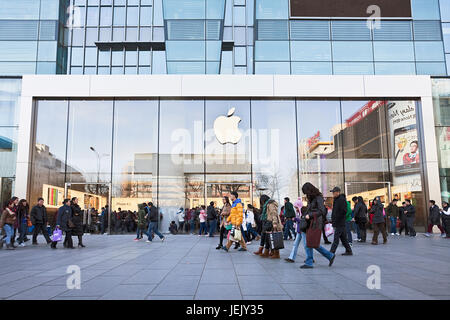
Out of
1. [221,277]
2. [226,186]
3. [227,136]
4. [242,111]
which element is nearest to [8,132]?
[227,136]

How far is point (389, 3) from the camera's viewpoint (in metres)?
22.0

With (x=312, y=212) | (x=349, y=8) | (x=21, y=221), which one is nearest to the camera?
(x=312, y=212)

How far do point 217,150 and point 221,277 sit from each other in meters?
13.8

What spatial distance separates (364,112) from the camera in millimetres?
20516

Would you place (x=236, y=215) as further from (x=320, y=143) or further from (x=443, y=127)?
(x=443, y=127)

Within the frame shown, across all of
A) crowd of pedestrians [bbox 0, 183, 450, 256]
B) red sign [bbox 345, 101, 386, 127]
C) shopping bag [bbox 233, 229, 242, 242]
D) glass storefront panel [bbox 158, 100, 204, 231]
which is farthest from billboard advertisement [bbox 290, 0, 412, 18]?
shopping bag [bbox 233, 229, 242, 242]

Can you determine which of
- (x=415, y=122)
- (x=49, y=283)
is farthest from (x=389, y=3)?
(x=49, y=283)

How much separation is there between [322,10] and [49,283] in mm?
21341

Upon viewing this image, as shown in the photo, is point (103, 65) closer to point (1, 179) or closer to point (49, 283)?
point (1, 179)

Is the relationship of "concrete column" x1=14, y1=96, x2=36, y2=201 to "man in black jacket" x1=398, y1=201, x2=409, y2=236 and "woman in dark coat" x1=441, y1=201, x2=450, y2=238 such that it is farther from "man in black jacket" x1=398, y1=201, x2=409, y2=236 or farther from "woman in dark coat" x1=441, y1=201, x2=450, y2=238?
"woman in dark coat" x1=441, y1=201, x2=450, y2=238

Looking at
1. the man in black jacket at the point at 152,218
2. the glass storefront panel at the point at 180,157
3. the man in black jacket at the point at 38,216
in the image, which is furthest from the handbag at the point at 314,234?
the glass storefront panel at the point at 180,157

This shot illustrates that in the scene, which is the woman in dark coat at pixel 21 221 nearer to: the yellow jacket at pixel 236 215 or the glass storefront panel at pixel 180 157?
the glass storefront panel at pixel 180 157

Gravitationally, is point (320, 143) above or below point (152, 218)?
above

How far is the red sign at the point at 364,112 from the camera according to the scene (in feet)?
66.9
